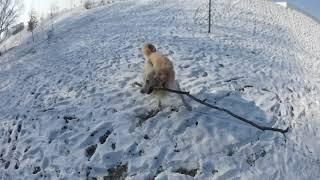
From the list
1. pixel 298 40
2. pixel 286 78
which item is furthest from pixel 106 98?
pixel 298 40

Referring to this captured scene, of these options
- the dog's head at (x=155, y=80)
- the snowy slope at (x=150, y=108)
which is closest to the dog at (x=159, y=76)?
the dog's head at (x=155, y=80)

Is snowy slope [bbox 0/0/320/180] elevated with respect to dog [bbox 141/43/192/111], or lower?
lower

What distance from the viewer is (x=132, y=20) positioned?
779 inches

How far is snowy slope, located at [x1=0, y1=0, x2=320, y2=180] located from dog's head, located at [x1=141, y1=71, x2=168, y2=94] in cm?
45

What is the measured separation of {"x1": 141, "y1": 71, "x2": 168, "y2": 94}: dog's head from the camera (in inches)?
365

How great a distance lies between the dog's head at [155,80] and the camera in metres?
9.28

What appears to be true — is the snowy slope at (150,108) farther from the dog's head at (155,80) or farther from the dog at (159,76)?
the dog's head at (155,80)

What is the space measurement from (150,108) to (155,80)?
2.39ft

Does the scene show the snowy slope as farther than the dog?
No

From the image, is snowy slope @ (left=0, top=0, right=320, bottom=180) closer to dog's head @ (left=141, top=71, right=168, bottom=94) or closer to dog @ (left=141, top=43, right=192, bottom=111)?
dog @ (left=141, top=43, right=192, bottom=111)

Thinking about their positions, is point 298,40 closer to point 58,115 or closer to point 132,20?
point 132,20

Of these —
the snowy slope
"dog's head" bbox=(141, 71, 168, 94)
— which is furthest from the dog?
the snowy slope

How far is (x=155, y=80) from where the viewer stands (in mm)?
9430

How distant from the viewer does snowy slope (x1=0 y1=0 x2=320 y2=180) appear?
825 cm
